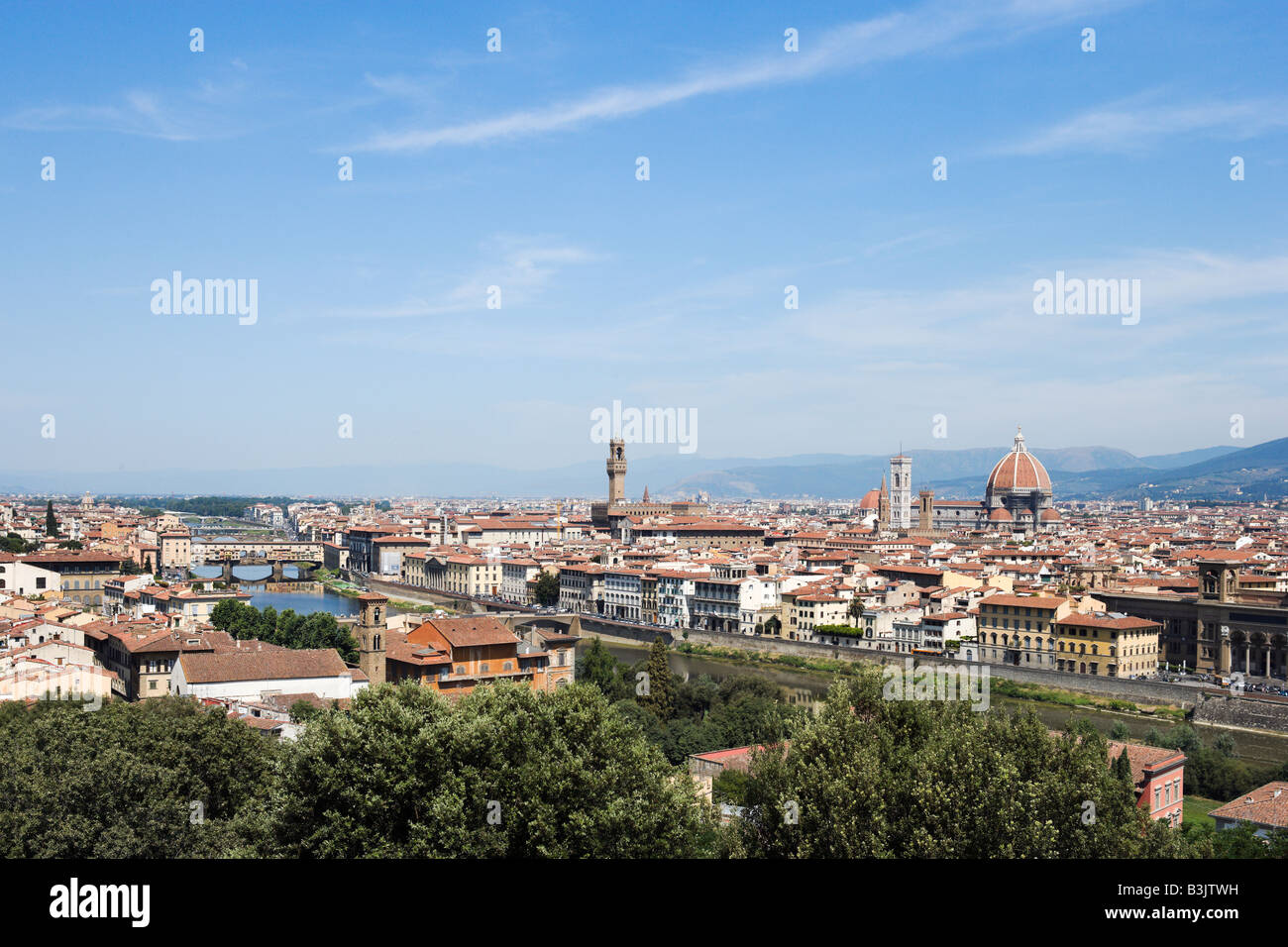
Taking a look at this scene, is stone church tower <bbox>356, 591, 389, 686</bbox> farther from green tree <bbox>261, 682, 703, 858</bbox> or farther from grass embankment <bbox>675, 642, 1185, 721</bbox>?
green tree <bbox>261, 682, 703, 858</bbox>

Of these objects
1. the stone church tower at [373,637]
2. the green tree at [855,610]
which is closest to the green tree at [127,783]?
the stone church tower at [373,637]

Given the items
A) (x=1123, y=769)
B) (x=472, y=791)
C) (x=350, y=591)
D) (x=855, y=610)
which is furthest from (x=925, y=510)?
(x=472, y=791)

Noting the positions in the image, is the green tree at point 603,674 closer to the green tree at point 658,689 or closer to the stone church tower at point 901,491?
the green tree at point 658,689

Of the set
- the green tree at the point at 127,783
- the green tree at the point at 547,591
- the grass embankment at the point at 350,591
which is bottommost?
the grass embankment at the point at 350,591

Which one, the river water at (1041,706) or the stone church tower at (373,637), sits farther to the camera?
the river water at (1041,706)

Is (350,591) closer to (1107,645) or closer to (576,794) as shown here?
(1107,645)
